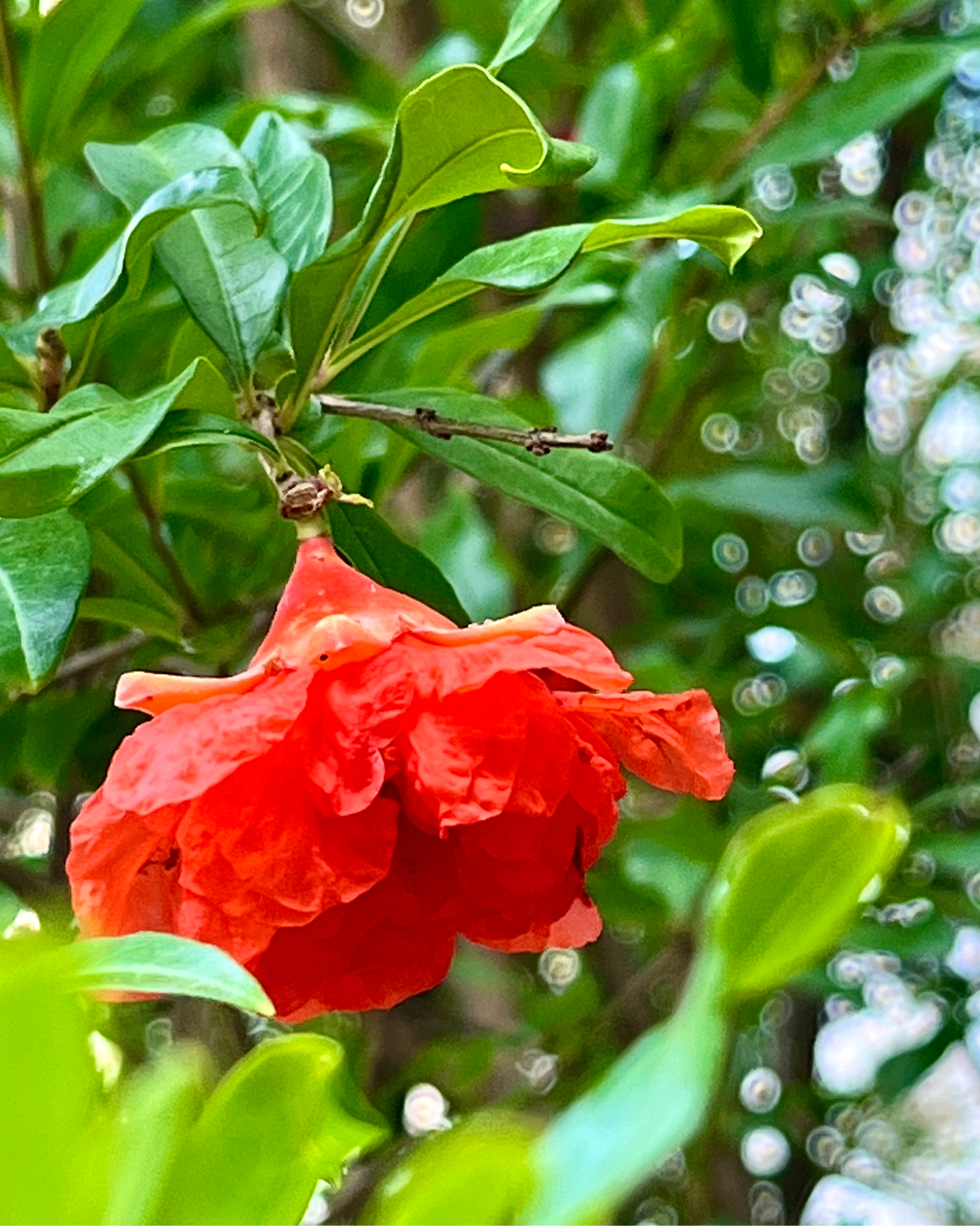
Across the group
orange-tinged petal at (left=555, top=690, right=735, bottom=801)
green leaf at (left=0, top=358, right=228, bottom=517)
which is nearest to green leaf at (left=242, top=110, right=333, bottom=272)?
green leaf at (left=0, top=358, right=228, bottom=517)

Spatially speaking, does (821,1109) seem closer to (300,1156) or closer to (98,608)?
(98,608)

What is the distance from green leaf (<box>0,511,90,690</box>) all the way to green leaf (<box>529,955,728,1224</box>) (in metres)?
0.29

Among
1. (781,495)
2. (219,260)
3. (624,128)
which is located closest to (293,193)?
(219,260)

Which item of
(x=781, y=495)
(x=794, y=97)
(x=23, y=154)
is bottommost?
(x=781, y=495)

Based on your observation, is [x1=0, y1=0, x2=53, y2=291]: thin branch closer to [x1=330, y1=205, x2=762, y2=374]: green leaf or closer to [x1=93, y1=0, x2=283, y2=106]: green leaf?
[x1=93, y1=0, x2=283, y2=106]: green leaf

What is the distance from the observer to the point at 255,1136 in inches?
8.7

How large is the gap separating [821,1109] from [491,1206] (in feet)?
4.64

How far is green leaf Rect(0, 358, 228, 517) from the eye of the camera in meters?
0.42

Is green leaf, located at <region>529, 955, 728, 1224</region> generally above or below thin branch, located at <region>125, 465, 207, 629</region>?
above

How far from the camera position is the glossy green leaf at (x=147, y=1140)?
202mm

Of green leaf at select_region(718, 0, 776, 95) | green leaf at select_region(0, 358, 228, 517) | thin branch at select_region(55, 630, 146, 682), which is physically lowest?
thin branch at select_region(55, 630, 146, 682)

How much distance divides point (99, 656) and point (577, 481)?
31cm

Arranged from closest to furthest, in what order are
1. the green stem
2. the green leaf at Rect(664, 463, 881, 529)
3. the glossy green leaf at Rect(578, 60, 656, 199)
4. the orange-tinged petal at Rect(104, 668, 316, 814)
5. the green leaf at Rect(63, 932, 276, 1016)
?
the green leaf at Rect(63, 932, 276, 1016) < the orange-tinged petal at Rect(104, 668, 316, 814) < the green stem < the glossy green leaf at Rect(578, 60, 656, 199) < the green leaf at Rect(664, 463, 881, 529)

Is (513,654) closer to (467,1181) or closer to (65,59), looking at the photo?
(467,1181)
